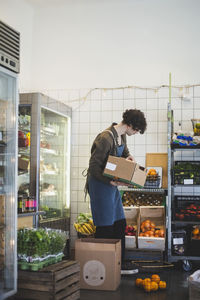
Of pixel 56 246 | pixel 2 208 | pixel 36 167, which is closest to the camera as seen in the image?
pixel 2 208

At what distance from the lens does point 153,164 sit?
6035 millimetres

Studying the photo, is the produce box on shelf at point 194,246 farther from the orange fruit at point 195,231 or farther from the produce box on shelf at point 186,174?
the produce box on shelf at point 186,174

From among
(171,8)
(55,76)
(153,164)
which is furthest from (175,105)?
(55,76)

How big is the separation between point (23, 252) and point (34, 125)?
7.25 feet

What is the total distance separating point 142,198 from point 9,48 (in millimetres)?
3243

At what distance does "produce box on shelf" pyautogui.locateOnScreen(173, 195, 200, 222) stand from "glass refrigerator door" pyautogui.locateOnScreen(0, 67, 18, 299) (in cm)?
268

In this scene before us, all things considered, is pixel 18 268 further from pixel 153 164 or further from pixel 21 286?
pixel 153 164

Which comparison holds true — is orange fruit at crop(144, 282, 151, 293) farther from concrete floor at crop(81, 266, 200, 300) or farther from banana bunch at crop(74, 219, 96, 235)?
banana bunch at crop(74, 219, 96, 235)

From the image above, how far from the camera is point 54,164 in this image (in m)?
6.04

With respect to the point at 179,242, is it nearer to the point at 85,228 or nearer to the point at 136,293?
the point at 85,228

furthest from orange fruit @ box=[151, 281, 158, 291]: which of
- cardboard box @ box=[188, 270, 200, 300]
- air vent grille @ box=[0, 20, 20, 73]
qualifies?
air vent grille @ box=[0, 20, 20, 73]

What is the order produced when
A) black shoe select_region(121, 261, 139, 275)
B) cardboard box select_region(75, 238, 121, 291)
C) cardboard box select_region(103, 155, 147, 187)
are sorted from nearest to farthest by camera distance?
cardboard box select_region(75, 238, 121, 291)
cardboard box select_region(103, 155, 147, 187)
black shoe select_region(121, 261, 139, 275)

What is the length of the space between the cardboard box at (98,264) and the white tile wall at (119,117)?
7.48 feet

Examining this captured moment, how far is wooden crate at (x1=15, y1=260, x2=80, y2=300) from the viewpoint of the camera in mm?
3254
